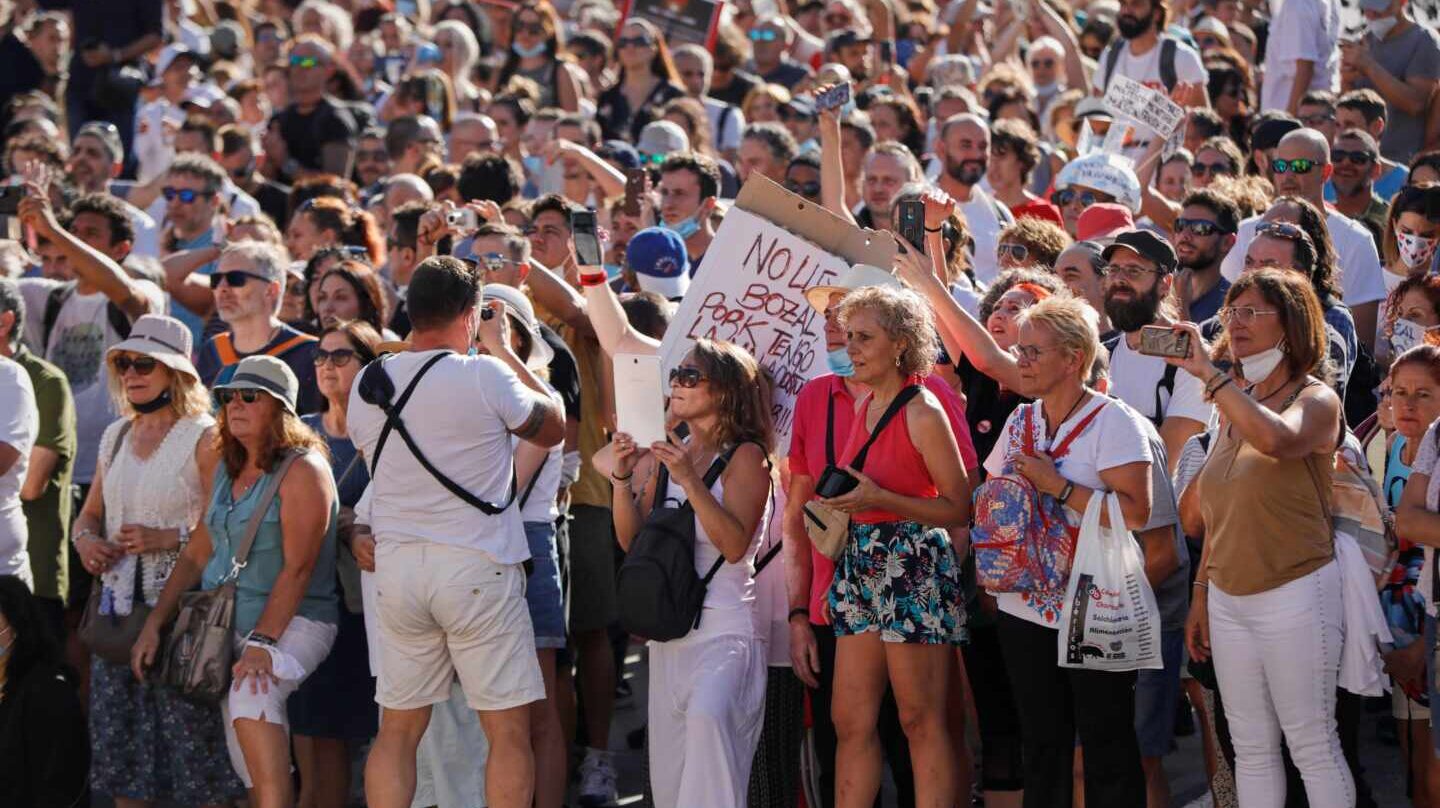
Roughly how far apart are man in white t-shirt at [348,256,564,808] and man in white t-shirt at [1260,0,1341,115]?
22.8 ft

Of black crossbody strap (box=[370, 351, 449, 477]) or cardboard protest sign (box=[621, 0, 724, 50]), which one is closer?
black crossbody strap (box=[370, 351, 449, 477])

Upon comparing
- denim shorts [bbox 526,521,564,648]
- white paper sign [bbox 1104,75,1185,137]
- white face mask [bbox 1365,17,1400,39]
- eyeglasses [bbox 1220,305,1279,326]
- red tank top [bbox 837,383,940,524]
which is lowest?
denim shorts [bbox 526,521,564,648]

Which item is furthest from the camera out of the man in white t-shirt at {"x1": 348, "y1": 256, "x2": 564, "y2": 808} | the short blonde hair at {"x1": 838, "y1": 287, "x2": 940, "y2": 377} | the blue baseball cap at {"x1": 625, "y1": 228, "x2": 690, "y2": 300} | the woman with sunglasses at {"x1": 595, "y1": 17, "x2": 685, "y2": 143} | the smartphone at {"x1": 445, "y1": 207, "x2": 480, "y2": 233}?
the woman with sunglasses at {"x1": 595, "y1": 17, "x2": 685, "y2": 143}

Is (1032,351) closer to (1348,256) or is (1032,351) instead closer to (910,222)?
(910,222)

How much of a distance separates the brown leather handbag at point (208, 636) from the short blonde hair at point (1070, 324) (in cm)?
263

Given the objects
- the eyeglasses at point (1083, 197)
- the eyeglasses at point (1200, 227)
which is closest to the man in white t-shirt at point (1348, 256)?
the eyeglasses at point (1200, 227)

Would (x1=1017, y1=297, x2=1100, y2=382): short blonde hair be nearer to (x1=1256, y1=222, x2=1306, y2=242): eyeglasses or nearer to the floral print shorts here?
the floral print shorts

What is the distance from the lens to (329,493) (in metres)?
6.75

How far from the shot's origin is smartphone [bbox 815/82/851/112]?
776cm

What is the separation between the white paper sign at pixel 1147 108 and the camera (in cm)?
936

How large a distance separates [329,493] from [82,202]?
324 centimetres

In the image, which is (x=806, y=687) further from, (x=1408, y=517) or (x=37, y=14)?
(x=37, y=14)

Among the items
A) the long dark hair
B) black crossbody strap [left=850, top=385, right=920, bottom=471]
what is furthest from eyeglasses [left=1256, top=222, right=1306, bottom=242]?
the long dark hair

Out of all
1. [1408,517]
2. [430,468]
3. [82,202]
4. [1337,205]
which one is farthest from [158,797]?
[1337,205]
